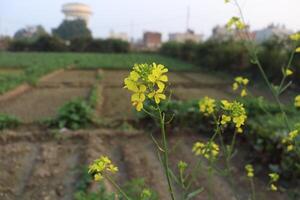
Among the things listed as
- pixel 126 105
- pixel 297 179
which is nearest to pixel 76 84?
pixel 126 105

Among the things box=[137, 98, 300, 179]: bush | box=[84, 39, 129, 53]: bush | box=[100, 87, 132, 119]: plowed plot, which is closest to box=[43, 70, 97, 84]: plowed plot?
box=[100, 87, 132, 119]: plowed plot

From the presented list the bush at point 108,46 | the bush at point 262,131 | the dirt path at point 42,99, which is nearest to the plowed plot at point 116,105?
the dirt path at point 42,99

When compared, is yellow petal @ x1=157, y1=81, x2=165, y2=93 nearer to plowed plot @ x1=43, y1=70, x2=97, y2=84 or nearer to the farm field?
the farm field

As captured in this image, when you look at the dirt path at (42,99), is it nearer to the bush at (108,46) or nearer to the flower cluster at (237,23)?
the flower cluster at (237,23)

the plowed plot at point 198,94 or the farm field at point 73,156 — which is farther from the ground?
the farm field at point 73,156

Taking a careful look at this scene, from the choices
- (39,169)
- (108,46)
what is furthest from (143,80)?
(108,46)

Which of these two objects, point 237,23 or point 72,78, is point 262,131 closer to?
point 237,23

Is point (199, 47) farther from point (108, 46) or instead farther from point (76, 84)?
point (108, 46)
